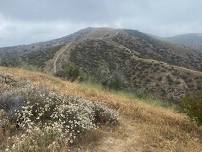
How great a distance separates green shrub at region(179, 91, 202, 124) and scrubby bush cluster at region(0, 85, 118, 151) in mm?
2709

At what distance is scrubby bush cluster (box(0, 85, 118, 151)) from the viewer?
818 cm

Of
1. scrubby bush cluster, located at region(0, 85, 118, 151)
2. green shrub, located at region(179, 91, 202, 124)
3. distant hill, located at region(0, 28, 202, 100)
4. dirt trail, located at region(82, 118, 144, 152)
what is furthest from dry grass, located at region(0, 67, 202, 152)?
distant hill, located at region(0, 28, 202, 100)

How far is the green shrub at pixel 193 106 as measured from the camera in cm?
1182

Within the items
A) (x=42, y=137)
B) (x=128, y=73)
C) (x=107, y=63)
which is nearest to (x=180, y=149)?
(x=42, y=137)

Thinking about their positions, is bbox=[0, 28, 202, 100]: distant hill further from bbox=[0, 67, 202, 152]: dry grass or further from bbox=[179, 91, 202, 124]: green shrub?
bbox=[0, 67, 202, 152]: dry grass

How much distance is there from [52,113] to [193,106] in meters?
4.53

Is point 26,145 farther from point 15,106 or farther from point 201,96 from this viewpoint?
point 201,96

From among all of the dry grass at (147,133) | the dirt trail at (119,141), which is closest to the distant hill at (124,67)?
the dry grass at (147,133)

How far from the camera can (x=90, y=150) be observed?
8.22 m

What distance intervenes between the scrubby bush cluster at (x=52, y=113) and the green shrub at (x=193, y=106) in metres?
2.71

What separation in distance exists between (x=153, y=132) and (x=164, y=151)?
117 cm

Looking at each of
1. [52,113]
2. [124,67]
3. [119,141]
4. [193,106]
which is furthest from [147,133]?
[124,67]

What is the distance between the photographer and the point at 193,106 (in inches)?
474

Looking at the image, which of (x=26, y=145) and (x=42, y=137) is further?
(x=42, y=137)
